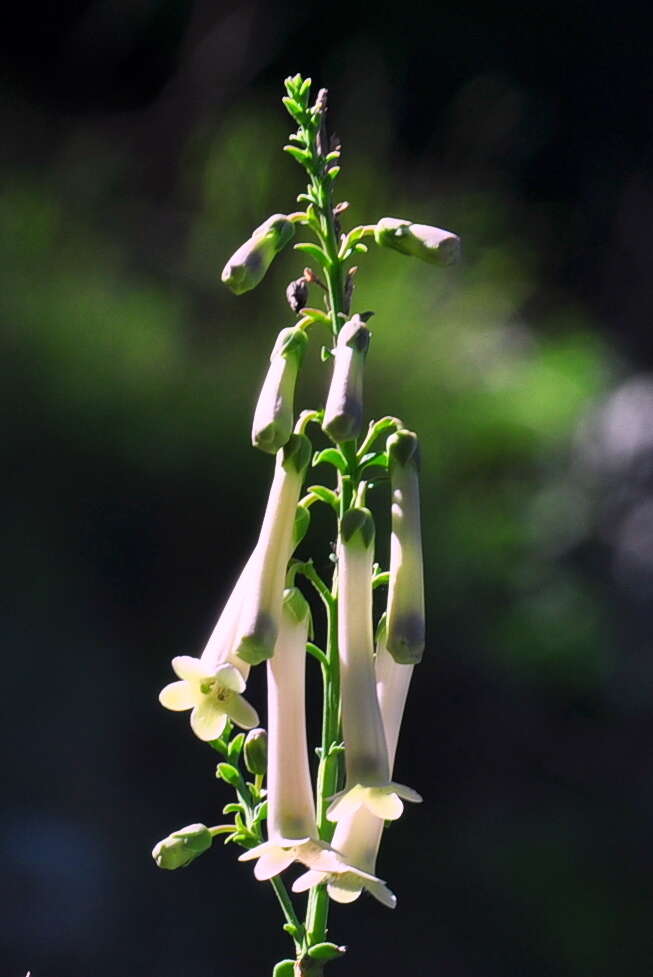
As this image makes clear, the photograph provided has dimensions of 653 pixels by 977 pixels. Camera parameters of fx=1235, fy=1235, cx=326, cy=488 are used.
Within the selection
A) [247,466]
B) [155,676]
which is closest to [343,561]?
[247,466]

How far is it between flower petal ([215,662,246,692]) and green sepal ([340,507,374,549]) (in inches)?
3.3

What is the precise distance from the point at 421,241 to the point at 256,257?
9 cm

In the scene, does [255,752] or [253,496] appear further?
[253,496]

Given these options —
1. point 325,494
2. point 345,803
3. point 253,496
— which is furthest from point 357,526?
point 253,496

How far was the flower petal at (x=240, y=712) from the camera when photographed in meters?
0.62

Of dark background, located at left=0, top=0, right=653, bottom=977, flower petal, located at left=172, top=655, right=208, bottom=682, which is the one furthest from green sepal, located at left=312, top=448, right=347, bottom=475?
dark background, located at left=0, top=0, right=653, bottom=977

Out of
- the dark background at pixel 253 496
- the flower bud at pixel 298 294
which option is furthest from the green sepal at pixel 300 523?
the dark background at pixel 253 496

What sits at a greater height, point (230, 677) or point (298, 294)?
point (298, 294)

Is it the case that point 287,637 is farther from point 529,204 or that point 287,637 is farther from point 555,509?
point 529,204

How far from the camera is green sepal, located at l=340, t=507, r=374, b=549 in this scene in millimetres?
613

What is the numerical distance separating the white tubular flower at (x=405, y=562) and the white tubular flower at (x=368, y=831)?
4 cm

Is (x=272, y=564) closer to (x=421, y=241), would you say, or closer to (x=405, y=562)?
(x=405, y=562)

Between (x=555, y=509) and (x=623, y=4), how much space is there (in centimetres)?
123

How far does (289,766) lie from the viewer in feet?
2.07
